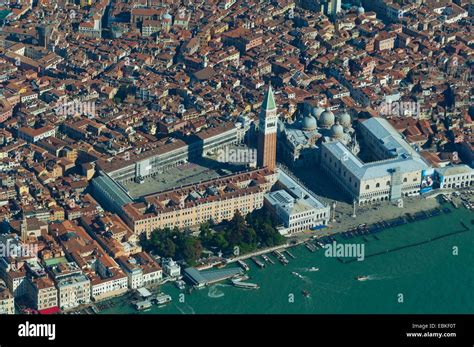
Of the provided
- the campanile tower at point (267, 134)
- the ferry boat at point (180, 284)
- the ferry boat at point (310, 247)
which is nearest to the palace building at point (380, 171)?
the campanile tower at point (267, 134)

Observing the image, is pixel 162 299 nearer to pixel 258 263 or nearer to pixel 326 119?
pixel 258 263

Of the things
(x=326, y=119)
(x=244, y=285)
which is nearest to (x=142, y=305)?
(x=244, y=285)

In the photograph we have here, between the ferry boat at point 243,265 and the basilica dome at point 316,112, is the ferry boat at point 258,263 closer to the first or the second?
the ferry boat at point 243,265

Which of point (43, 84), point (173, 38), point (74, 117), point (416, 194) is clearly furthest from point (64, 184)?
point (173, 38)

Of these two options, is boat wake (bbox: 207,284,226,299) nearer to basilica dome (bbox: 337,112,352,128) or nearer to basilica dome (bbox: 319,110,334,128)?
basilica dome (bbox: 319,110,334,128)

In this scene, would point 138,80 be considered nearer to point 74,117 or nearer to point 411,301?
point 74,117

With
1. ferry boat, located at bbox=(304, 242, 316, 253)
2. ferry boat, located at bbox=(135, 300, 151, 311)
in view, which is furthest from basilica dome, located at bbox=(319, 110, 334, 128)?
ferry boat, located at bbox=(135, 300, 151, 311)
